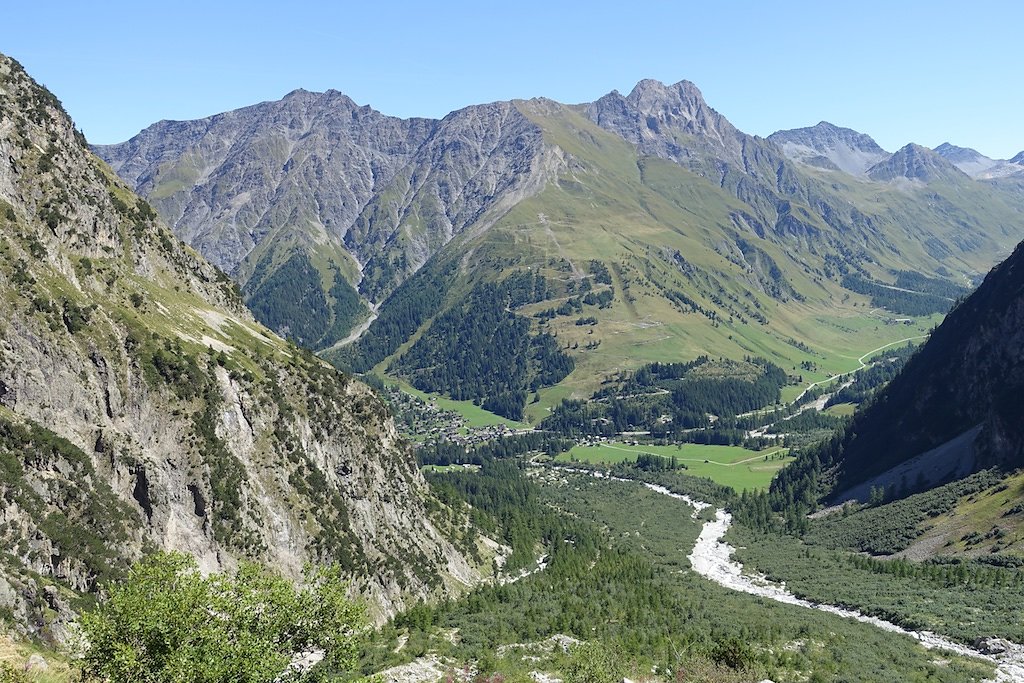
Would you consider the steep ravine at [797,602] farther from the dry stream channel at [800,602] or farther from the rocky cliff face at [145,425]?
the rocky cliff face at [145,425]

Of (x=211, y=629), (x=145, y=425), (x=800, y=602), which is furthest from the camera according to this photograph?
(x=800, y=602)

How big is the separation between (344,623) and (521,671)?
25.9 metres

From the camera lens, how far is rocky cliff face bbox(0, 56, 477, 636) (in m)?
89.6

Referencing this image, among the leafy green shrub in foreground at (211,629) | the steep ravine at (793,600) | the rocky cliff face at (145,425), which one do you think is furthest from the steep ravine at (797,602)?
the leafy green shrub in foreground at (211,629)

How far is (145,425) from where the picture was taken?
111562 mm

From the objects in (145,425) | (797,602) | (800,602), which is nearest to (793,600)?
(797,602)

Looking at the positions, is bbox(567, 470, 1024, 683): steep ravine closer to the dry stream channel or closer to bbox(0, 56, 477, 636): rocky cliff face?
the dry stream channel

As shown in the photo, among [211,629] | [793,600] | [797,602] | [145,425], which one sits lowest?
[793,600]

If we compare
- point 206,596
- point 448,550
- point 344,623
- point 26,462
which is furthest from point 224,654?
point 448,550

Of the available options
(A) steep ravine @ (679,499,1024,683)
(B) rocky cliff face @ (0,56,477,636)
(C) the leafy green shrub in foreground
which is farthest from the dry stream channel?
(C) the leafy green shrub in foreground

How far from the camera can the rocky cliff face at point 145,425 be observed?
89625 millimetres

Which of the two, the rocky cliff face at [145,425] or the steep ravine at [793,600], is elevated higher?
the rocky cliff face at [145,425]

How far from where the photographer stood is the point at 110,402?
108188 mm

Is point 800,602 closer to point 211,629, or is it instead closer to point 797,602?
point 797,602
